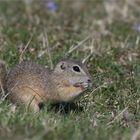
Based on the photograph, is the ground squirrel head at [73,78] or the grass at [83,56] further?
the ground squirrel head at [73,78]

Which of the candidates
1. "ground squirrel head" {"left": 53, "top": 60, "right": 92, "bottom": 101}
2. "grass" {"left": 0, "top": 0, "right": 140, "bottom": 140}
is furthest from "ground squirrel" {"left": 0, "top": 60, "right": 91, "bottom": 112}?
"grass" {"left": 0, "top": 0, "right": 140, "bottom": 140}

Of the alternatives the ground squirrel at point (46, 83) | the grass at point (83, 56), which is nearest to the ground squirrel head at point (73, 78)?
the ground squirrel at point (46, 83)

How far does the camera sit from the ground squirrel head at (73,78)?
6797 mm

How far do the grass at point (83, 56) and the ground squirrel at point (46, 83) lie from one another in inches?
6.6

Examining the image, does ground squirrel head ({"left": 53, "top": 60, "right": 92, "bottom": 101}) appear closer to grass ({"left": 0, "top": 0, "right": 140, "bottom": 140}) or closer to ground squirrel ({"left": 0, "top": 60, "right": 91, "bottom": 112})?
ground squirrel ({"left": 0, "top": 60, "right": 91, "bottom": 112})

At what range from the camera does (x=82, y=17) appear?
1099 cm

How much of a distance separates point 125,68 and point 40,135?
340 cm

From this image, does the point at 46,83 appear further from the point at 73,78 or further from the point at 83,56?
the point at 83,56

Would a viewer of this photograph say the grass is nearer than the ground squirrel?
Yes

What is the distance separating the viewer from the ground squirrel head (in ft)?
22.3

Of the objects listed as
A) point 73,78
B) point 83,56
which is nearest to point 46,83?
point 73,78

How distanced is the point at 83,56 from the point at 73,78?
1.77 metres

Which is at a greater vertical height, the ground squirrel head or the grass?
the ground squirrel head

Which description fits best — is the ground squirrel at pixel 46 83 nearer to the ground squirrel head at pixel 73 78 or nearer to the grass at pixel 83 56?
the ground squirrel head at pixel 73 78
